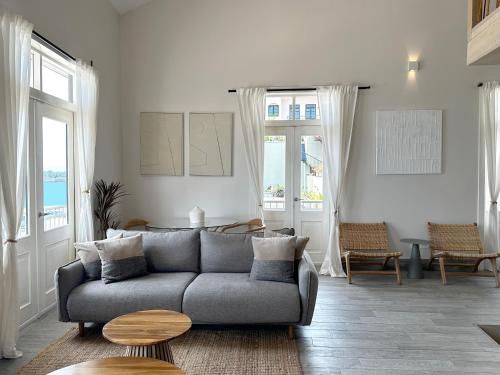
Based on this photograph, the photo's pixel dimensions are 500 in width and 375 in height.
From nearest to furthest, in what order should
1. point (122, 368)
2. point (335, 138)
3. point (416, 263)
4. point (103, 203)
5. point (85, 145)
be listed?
point (122, 368) < point (85, 145) < point (103, 203) < point (416, 263) < point (335, 138)

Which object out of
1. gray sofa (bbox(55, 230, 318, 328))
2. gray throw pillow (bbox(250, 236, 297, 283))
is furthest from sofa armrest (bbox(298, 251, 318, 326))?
gray throw pillow (bbox(250, 236, 297, 283))

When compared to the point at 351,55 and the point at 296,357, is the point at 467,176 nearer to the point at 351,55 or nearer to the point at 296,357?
the point at 351,55

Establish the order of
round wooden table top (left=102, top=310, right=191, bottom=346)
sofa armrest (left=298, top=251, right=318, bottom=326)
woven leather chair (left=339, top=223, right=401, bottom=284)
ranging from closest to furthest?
round wooden table top (left=102, top=310, right=191, bottom=346) → sofa armrest (left=298, top=251, right=318, bottom=326) → woven leather chair (left=339, top=223, right=401, bottom=284)

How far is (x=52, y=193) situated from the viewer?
3.93 meters

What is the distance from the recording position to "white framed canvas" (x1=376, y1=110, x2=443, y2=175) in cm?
530

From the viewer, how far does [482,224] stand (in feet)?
17.4

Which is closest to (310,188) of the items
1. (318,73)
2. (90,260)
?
(318,73)

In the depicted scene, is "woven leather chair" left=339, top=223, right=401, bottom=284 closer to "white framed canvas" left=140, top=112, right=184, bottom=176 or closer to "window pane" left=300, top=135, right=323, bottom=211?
"window pane" left=300, top=135, right=323, bottom=211

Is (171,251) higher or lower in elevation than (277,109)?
lower

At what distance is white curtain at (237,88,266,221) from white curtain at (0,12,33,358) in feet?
9.80

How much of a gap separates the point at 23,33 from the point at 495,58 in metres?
3.97

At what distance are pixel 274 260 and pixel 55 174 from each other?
2.60 metres

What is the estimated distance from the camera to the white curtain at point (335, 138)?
5258 mm

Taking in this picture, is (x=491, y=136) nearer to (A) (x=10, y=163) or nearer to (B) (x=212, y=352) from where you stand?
(B) (x=212, y=352)
